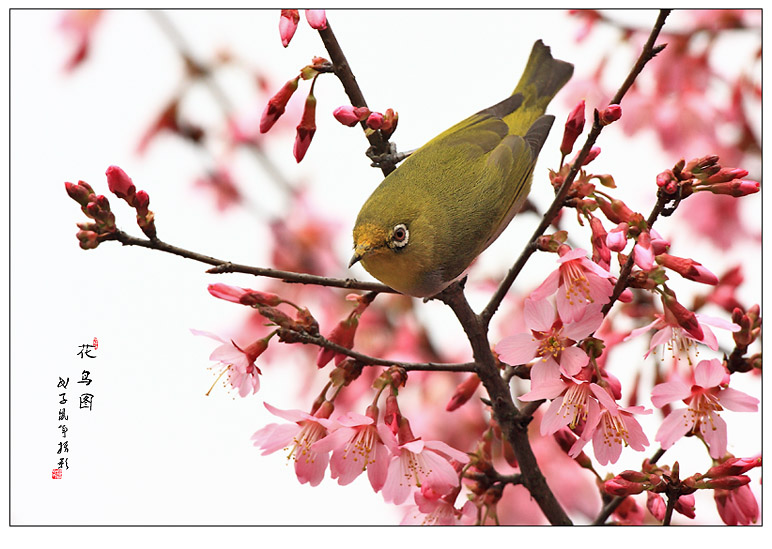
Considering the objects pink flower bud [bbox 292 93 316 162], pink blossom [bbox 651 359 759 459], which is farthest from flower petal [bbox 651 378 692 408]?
pink flower bud [bbox 292 93 316 162]

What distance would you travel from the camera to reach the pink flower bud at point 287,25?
149cm

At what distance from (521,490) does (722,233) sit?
145 cm

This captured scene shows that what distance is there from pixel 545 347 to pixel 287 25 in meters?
0.89

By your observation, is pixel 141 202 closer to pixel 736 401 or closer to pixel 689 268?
pixel 689 268

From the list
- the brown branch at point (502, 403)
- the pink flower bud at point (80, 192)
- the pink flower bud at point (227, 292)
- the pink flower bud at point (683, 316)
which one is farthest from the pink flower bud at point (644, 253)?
the pink flower bud at point (80, 192)

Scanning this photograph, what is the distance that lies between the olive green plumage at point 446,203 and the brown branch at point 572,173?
13cm

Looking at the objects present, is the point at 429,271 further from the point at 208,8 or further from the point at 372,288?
the point at 208,8

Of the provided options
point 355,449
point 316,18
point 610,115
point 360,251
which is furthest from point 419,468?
point 316,18

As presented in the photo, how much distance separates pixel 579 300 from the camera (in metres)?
→ 1.38

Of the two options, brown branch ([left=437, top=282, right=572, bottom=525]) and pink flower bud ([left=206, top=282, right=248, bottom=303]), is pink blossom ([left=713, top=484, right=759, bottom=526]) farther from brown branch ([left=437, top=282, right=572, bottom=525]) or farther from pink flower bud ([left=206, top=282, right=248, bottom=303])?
pink flower bud ([left=206, top=282, right=248, bottom=303])

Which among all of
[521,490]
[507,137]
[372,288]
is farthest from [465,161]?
[521,490]

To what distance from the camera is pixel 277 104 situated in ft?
5.10

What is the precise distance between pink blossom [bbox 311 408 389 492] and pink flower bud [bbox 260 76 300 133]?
68 cm

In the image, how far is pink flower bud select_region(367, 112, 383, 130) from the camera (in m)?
1.48
